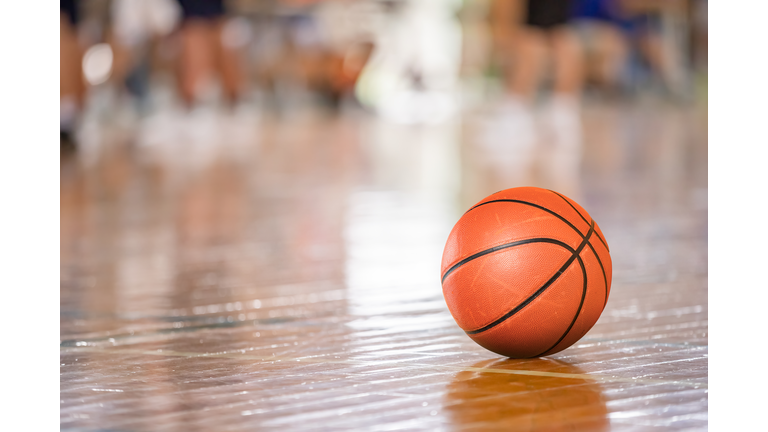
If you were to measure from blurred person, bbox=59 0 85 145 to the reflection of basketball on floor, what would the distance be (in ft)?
15.1

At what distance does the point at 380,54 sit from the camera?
12805 mm

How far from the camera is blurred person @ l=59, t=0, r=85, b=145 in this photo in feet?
18.3

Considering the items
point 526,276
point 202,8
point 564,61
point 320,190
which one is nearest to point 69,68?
point 202,8

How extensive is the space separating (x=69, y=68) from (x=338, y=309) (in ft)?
13.8

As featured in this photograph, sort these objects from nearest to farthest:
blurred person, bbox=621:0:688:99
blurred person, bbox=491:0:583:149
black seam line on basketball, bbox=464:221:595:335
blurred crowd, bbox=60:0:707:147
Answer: black seam line on basketball, bbox=464:221:595:335
blurred person, bbox=491:0:583:149
blurred crowd, bbox=60:0:707:147
blurred person, bbox=621:0:688:99

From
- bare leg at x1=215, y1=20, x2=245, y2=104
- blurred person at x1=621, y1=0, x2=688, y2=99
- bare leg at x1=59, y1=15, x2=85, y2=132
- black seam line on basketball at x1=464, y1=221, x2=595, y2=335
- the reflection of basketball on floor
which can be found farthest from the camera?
blurred person at x1=621, y1=0, x2=688, y2=99

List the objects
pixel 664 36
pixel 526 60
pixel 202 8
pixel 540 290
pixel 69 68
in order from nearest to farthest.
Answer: pixel 540 290
pixel 69 68
pixel 202 8
pixel 526 60
pixel 664 36

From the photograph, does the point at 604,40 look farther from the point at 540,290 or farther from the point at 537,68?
the point at 540,290

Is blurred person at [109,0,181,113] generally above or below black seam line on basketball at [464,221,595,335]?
above

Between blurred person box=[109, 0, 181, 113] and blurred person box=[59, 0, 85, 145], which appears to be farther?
blurred person box=[109, 0, 181, 113]

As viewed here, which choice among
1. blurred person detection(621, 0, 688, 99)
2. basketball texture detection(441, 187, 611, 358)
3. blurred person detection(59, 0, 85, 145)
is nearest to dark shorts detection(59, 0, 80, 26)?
blurred person detection(59, 0, 85, 145)

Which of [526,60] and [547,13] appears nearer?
[547,13]

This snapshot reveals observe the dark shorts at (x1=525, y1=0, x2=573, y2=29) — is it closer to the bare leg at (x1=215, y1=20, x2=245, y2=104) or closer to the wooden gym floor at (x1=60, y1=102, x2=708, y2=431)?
the wooden gym floor at (x1=60, y1=102, x2=708, y2=431)
